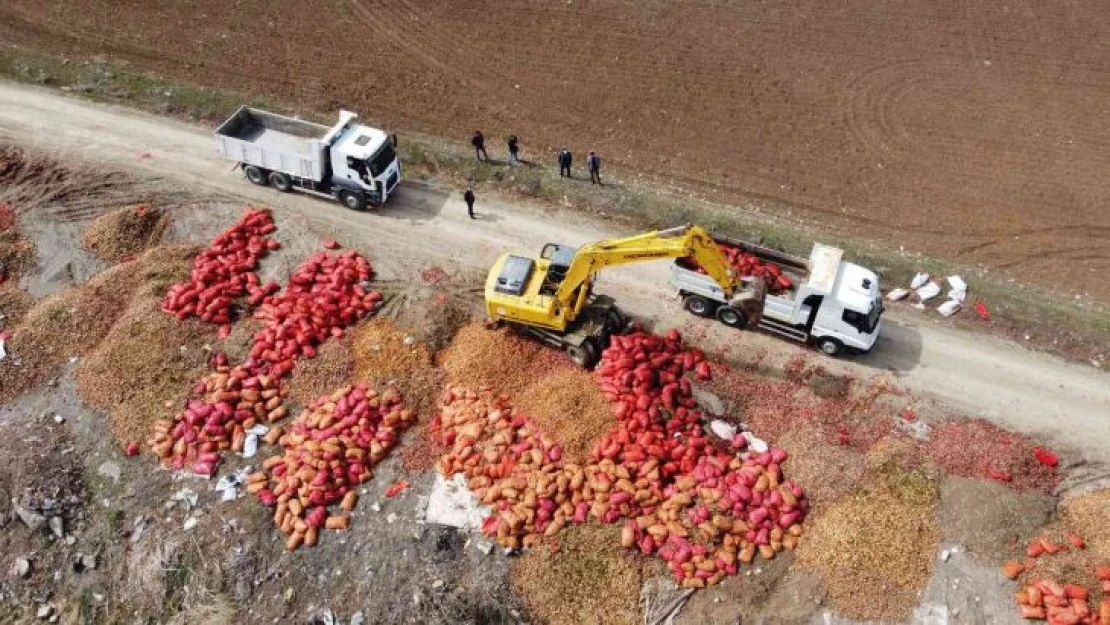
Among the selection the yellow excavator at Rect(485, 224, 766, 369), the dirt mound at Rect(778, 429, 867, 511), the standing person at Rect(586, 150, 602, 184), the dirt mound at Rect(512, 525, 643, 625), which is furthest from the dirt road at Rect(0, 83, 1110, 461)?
the dirt mound at Rect(512, 525, 643, 625)

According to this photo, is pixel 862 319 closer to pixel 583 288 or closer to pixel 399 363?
pixel 583 288

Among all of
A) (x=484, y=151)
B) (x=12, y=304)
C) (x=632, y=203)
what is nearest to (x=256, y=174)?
(x=484, y=151)

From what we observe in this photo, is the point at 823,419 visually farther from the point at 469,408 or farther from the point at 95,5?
the point at 95,5

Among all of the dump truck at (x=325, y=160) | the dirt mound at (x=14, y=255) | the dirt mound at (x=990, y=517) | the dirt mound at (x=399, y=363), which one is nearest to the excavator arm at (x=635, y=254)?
the dirt mound at (x=399, y=363)

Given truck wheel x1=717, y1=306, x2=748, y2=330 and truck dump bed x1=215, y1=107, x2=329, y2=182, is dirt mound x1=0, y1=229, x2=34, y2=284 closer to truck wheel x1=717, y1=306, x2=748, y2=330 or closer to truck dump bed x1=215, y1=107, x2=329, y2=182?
truck dump bed x1=215, y1=107, x2=329, y2=182

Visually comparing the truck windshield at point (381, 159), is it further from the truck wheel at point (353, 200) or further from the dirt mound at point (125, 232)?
the dirt mound at point (125, 232)

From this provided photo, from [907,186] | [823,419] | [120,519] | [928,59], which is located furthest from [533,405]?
[928,59]
